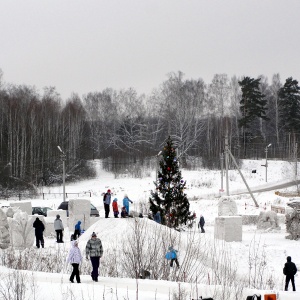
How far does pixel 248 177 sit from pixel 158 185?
34921 millimetres

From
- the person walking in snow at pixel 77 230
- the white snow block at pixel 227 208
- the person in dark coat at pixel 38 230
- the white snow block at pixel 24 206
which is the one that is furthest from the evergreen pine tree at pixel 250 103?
the person in dark coat at pixel 38 230

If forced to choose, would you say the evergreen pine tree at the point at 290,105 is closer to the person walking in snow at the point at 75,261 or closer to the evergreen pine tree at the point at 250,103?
the evergreen pine tree at the point at 250,103

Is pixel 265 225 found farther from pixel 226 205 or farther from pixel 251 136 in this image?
pixel 251 136

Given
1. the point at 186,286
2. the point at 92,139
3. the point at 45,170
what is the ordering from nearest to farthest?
the point at 186,286
the point at 45,170
the point at 92,139

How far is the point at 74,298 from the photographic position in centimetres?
1225

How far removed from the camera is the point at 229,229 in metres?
29.8

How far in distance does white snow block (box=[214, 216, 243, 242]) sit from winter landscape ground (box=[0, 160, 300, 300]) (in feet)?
2.35

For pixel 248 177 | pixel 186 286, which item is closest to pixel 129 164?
pixel 248 177

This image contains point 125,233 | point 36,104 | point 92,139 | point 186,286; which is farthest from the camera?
point 92,139

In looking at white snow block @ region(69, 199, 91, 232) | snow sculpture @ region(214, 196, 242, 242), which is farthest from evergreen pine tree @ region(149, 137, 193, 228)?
white snow block @ region(69, 199, 91, 232)

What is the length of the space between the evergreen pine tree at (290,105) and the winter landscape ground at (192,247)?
1085cm

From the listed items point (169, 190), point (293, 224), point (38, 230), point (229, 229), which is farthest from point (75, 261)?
point (293, 224)

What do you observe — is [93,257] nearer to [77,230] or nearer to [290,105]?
[77,230]

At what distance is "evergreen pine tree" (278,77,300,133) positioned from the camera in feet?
257
